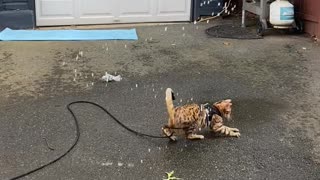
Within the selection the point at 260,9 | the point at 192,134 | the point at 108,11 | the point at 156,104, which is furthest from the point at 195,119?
the point at 108,11

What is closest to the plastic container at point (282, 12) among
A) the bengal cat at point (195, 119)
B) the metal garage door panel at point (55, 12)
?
the metal garage door panel at point (55, 12)

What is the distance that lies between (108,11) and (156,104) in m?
3.39

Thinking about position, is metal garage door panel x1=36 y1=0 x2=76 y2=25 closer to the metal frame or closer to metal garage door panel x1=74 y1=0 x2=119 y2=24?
metal garage door panel x1=74 y1=0 x2=119 y2=24

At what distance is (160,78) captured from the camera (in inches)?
146

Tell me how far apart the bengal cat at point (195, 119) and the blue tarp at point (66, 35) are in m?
2.84

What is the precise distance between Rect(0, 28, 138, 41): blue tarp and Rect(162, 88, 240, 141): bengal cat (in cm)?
284

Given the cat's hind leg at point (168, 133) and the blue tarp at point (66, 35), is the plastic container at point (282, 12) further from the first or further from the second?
the cat's hind leg at point (168, 133)

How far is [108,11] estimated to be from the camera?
620 centimetres

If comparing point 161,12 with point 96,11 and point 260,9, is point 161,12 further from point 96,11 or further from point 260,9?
point 260,9

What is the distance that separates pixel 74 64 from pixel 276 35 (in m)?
2.54

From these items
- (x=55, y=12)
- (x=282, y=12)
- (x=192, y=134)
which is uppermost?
(x=282, y=12)

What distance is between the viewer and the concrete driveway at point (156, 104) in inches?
88.7

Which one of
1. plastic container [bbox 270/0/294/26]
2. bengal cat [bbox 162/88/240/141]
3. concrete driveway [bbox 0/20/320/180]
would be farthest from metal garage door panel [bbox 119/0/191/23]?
bengal cat [bbox 162/88/240/141]

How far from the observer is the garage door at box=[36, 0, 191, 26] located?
19.7ft
